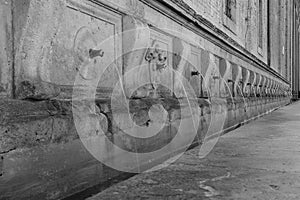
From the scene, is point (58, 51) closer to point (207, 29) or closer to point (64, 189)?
point (64, 189)

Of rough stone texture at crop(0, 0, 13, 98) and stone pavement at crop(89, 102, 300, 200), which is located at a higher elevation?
rough stone texture at crop(0, 0, 13, 98)

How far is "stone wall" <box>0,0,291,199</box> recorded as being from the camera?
134 cm

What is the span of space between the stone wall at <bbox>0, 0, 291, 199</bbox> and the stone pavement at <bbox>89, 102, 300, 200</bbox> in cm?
18

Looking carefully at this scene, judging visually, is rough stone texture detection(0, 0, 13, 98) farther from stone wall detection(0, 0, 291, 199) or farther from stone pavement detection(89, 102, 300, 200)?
stone pavement detection(89, 102, 300, 200)

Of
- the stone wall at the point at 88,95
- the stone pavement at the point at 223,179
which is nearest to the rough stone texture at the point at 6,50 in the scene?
the stone wall at the point at 88,95

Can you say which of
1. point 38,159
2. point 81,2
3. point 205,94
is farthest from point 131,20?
point 205,94

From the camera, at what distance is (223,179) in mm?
1801

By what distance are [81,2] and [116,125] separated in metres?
0.66

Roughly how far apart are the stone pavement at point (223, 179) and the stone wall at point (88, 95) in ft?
0.59

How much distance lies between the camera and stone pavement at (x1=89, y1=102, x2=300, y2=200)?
60.6 inches

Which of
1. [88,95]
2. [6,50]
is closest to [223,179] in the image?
[88,95]

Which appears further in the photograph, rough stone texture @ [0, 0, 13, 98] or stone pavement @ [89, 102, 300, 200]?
stone pavement @ [89, 102, 300, 200]

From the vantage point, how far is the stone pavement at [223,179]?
154 centimetres

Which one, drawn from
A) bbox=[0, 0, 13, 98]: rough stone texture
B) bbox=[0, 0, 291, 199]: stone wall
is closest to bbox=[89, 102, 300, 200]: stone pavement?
bbox=[0, 0, 291, 199]: stone wall
